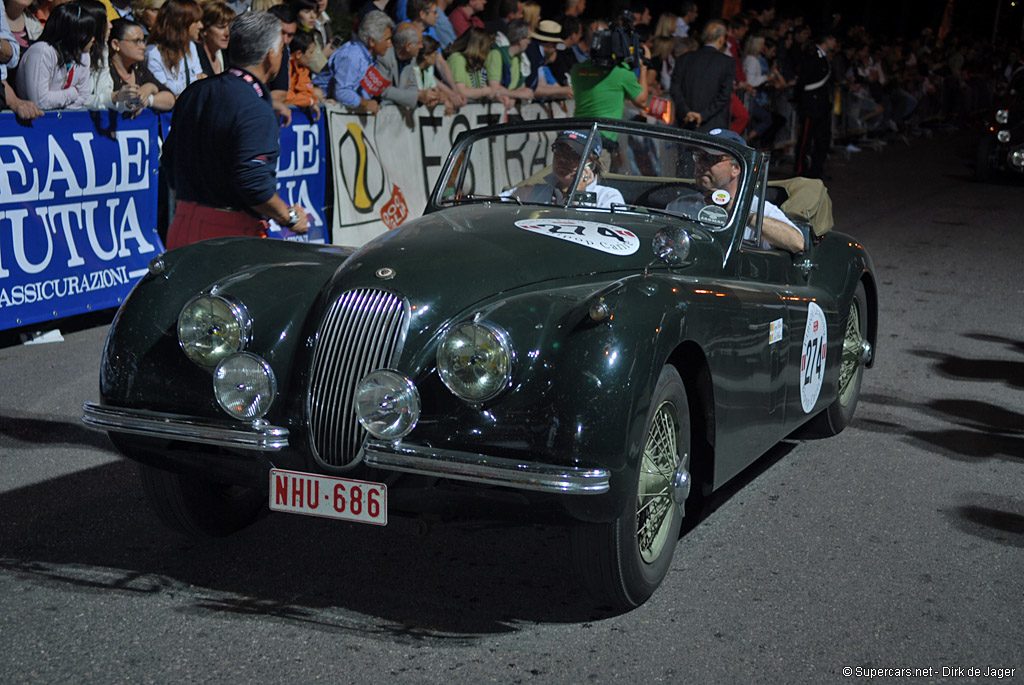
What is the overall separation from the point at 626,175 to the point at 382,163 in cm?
563

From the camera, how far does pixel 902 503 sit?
16.9 feet

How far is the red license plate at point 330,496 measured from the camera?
374cm

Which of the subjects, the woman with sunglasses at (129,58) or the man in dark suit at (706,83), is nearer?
the woman with sunglasses at (129,58)

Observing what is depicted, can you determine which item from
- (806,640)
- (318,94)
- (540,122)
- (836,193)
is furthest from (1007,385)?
(836,193)

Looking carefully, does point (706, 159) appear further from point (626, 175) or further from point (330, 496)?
point (330, 496)

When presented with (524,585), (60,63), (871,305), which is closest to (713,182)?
(871,305)

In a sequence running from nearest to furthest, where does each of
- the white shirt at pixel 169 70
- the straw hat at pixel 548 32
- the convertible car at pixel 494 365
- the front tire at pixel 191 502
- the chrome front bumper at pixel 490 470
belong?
the chrome front bumper at pixel 490 470 < the convertible car at pixel 494 365 < the front tire at pixel 191 502 < the white shirt at pixel 169 70 < the straw hat at pixel 548 32

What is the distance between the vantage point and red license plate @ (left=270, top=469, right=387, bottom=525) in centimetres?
374

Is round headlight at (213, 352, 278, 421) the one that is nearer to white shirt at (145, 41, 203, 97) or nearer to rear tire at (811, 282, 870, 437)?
rear tire at (811, 282, 870, 437)

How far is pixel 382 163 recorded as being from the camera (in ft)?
34.8

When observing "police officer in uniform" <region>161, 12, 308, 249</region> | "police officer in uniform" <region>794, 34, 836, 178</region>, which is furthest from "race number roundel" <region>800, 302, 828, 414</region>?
"police officer in uniform" <region>794, 34, 836, 178</region>

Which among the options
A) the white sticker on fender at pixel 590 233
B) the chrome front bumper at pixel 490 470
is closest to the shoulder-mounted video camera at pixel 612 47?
the white sticker on fender at pixel 590 233

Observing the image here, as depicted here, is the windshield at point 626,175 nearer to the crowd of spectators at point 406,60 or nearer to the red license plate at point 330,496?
the red license plate at point 330,496

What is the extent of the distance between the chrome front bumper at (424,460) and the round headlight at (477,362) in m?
0.20
